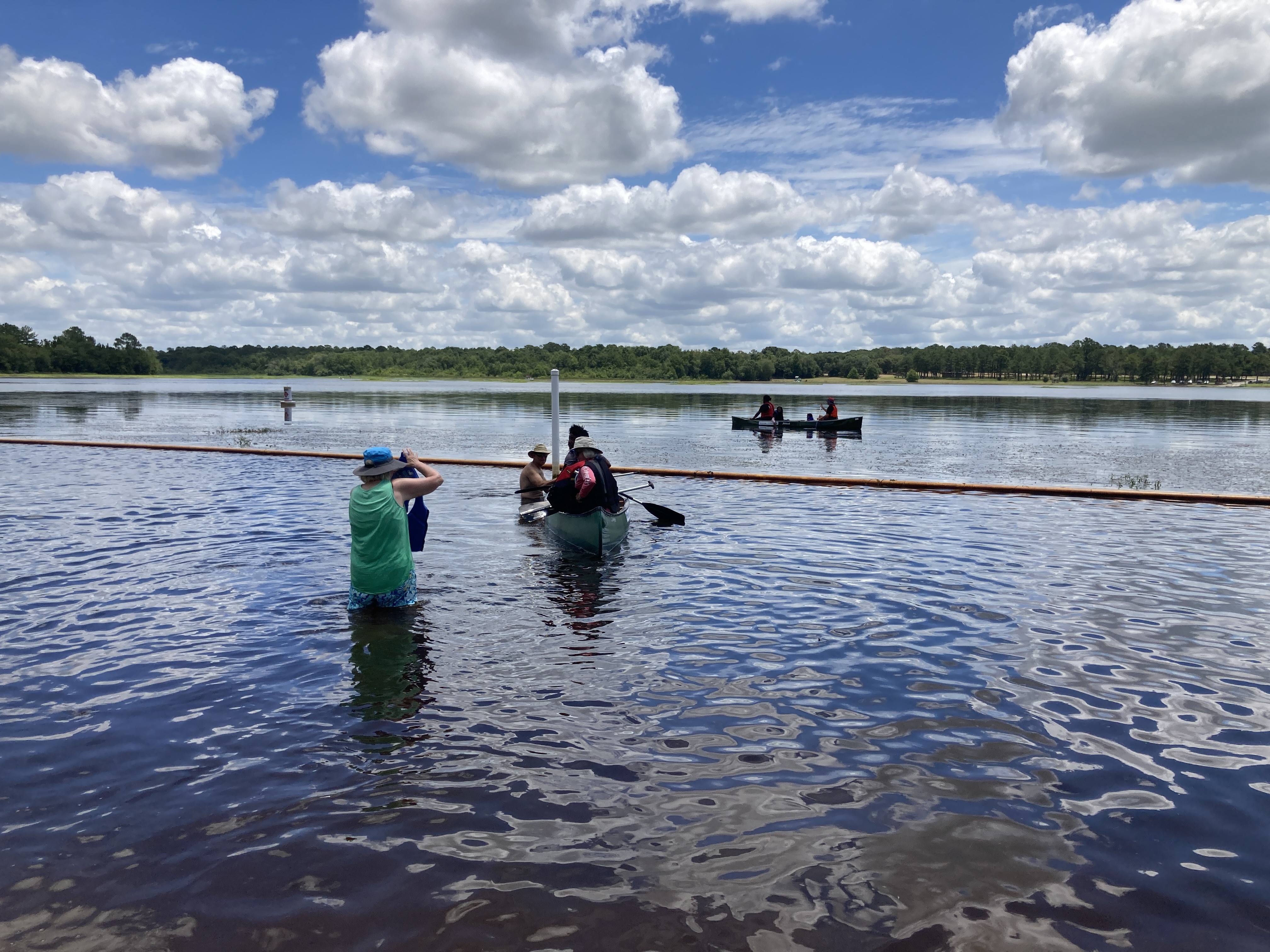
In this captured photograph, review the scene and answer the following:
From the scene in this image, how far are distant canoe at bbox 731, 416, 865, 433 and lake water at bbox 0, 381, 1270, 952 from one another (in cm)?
2750

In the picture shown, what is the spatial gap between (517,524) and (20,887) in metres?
12.1

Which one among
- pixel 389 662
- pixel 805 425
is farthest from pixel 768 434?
pixel 389 662

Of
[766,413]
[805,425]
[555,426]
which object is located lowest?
[805,425]

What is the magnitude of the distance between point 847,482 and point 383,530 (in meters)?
15.5

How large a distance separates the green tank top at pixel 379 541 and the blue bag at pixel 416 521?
1.10ft

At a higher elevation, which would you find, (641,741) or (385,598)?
(385,598)

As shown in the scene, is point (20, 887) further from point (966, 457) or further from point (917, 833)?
point (966, 457)

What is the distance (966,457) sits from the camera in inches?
1328

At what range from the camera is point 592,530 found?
1332 centimetres

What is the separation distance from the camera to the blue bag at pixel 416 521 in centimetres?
995

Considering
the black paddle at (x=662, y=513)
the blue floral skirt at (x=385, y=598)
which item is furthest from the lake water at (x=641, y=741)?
the black paddle at (x=662, y=513)

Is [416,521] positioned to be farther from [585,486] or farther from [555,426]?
[555,426]

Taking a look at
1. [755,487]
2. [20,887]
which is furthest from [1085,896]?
[755,487]

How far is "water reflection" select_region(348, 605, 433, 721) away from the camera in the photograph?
23.5ft
